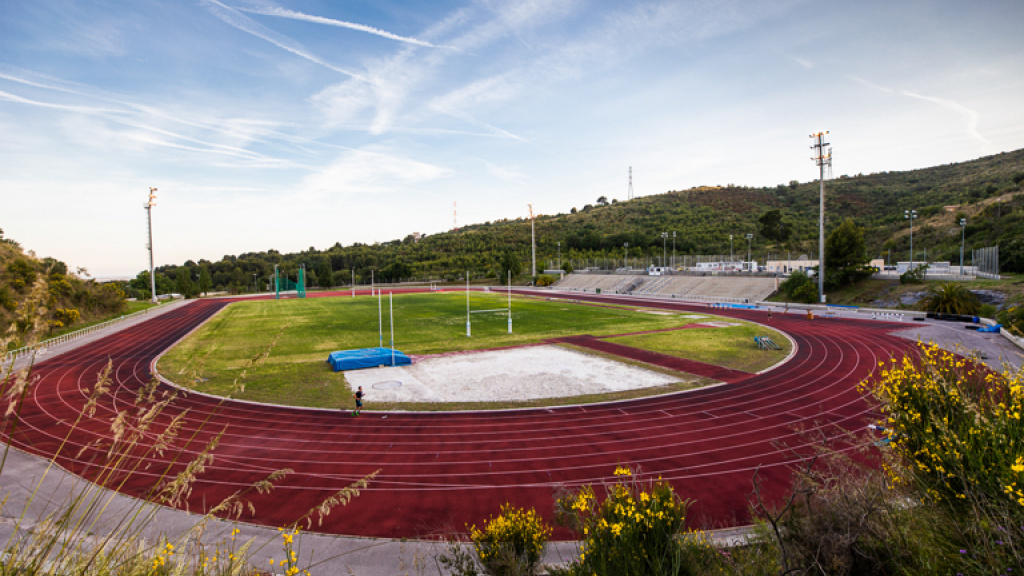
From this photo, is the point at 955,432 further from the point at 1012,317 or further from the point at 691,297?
the point at 691,297

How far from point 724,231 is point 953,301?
75845 mm

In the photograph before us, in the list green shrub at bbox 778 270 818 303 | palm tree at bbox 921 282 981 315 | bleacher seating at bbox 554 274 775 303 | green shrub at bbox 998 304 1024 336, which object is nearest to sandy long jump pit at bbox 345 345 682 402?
green shrub at bbox 998 304 1024 336

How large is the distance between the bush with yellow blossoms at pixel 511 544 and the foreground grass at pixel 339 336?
7.12m

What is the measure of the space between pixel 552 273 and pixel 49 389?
79.6 m

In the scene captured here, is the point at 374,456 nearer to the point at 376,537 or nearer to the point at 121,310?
the point at 376,537

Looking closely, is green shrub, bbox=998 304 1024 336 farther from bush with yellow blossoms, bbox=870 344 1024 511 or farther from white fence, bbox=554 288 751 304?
bush with yellow blossoms, bbox=870 344 1024 511

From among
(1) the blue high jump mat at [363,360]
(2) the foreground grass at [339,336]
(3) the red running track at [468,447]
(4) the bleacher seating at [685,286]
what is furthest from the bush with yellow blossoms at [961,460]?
(4) the bleacher seating at [685,286]

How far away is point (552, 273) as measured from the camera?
9462cm

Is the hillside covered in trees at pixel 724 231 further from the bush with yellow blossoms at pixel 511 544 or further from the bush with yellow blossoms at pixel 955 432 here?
the bush with yellow blossoms at pixel 511 544

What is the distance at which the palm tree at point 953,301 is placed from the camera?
34.6 metres

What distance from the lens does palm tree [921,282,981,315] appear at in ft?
113

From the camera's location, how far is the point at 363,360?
2375cm

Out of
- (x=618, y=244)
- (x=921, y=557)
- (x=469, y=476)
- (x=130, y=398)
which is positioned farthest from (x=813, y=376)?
(x=618, y=244)

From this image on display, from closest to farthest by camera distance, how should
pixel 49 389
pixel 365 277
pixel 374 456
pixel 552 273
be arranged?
pixel 374 456 → pixel 49 389 → pixel 552 273 → pixel 365 277
